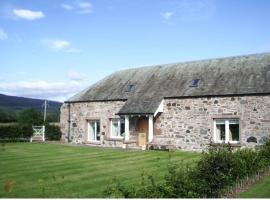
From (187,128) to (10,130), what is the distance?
16197 mm

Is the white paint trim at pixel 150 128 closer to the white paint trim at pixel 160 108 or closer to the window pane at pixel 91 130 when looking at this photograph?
the white paint trim at pixel 160 108

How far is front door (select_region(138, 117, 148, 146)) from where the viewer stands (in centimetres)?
2595

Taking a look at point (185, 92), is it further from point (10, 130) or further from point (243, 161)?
point (10, 130)

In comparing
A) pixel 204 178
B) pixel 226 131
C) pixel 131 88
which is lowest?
pixel 204 178

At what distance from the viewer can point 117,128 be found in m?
28.0

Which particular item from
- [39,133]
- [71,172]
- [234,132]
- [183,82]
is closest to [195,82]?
[183,82]

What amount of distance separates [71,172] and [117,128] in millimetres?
13060

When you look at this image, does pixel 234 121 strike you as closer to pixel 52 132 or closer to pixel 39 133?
pixel 52 132

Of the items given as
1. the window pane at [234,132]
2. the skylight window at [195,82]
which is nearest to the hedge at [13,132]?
the skylight window at [195,82]

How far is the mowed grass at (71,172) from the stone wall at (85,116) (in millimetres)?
6773

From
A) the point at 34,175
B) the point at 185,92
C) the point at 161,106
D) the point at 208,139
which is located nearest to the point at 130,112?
the point at 161,106

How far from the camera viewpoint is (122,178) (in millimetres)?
13688

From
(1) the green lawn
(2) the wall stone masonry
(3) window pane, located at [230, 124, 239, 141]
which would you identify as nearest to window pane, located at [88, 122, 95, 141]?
(2) the wall stone masonry

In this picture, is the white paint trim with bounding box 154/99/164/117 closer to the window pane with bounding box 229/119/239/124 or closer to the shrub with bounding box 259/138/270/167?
the window pane with bounding box 229/119/239/124
